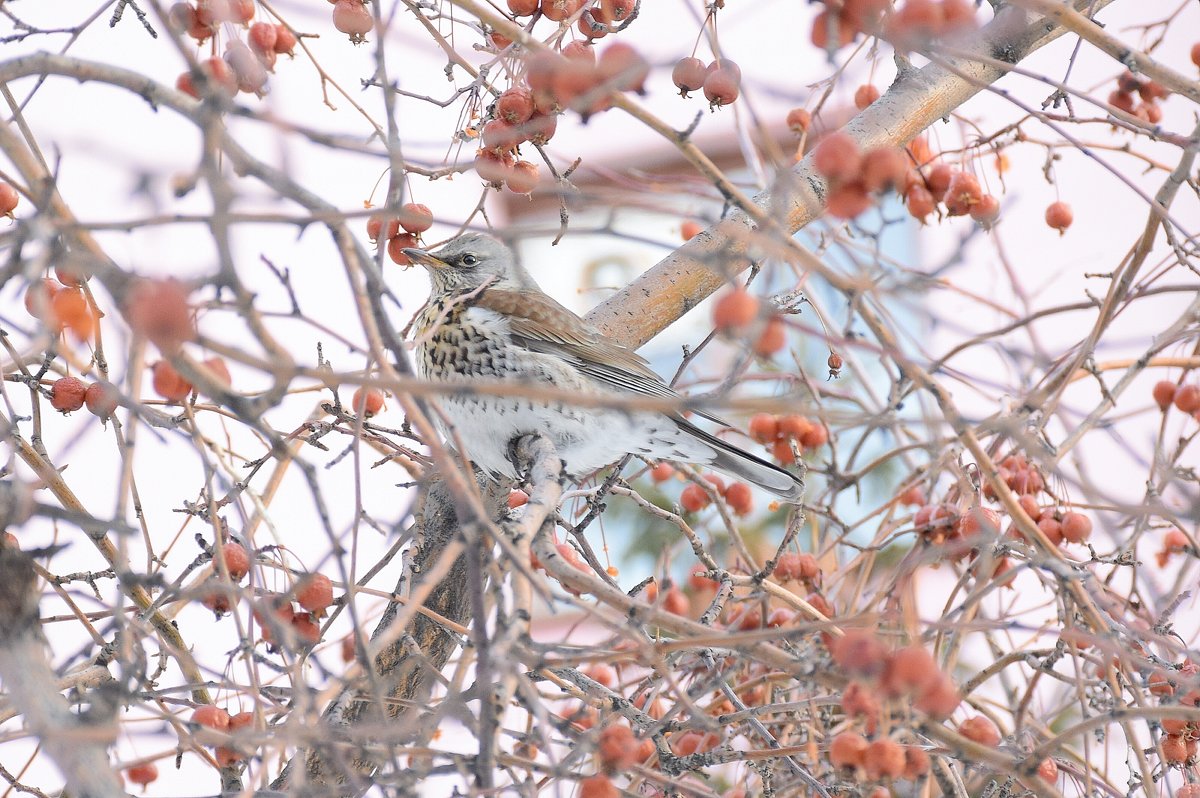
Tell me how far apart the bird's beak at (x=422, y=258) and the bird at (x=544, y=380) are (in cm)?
1

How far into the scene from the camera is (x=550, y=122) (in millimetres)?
1910

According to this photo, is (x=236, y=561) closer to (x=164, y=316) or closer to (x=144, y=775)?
(x=144, y=775)

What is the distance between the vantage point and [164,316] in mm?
1121

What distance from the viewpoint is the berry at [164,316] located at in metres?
1.12

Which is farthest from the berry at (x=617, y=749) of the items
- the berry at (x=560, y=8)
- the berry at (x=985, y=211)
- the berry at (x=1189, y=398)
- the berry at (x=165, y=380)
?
the berry at (x=1189, y=398)

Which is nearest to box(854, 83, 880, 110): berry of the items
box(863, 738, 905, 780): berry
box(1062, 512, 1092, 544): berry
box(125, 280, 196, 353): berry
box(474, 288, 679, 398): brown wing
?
box(474, 288, 679, 398): brown wing

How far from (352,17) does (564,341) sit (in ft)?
3.74

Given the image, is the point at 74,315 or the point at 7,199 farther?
the point at 7,199

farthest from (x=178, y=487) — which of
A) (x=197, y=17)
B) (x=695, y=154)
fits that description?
(x=695, y=154)

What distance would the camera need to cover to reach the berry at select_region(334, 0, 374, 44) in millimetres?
2090

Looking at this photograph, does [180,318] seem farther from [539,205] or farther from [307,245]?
[539,205]

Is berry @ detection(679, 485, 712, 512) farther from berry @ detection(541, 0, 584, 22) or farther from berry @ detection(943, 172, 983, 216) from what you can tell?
berry @ detection(541, 0, 584, 22)

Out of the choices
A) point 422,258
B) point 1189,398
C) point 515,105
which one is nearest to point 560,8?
point 515,105

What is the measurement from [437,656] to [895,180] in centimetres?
154
